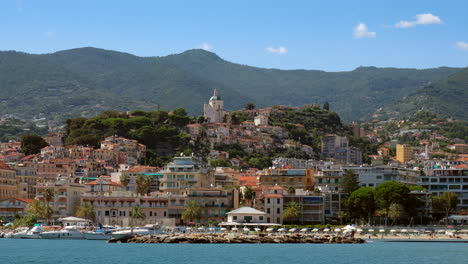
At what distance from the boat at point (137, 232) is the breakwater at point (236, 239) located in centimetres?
58

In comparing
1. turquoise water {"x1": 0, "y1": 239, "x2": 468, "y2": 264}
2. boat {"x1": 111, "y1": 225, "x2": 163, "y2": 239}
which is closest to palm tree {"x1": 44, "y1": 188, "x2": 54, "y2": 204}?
boat {"x1": 111, "y1": 225, "x2": 163, "y2": 239}

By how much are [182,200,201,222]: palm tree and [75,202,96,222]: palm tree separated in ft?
34.5

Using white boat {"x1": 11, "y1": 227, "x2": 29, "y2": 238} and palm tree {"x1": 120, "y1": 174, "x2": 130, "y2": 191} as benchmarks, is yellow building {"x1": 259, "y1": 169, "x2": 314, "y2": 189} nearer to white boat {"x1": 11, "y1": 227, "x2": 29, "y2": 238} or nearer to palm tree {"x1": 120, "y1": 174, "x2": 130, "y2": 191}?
palm tree {"x1": 120, "y1": 174, "x2": 130, "y2": 191}

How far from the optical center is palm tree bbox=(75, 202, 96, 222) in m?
101

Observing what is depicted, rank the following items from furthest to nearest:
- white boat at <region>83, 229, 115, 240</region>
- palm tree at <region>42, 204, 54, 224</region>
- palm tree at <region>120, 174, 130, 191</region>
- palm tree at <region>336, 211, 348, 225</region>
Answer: palm tree at <region>120, 174, 130, 191</region> < palm tree at <region>336, 211, 348, 225</region> < palm tree at <region>42, 204, 54, 224</region> < white boat at <region>83, 229, 115, 240</region>

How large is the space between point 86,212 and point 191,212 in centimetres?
1197

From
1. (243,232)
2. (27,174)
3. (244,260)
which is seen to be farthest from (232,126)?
(244,260)

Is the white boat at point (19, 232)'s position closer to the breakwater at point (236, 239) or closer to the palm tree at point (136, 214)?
the palm tree at point (136, 214)

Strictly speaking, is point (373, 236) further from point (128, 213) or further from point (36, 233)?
point (36, 233)

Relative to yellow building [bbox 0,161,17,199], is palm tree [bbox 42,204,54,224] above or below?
below

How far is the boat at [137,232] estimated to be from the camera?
89.6m

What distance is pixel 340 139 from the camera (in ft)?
653

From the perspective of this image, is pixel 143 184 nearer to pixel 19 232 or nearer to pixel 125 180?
pixel 125 180

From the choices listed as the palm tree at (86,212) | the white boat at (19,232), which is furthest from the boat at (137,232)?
the white boat at (19,232)
